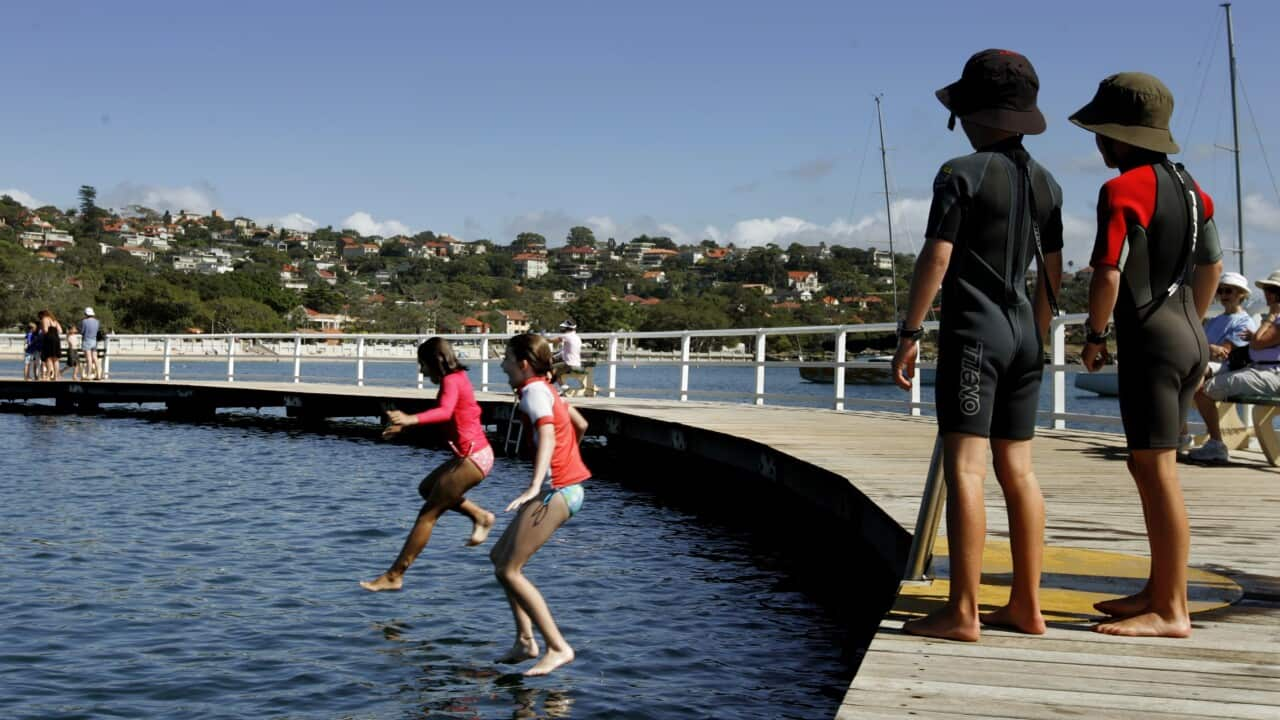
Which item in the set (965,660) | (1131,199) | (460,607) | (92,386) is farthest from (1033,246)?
(92,386)

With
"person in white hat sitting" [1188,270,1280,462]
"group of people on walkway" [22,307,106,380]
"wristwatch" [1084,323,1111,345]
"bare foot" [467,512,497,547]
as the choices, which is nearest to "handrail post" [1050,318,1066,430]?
"person in white hat sitting" [1188,270,1280,462]

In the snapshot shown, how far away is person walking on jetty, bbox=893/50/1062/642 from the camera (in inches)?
171

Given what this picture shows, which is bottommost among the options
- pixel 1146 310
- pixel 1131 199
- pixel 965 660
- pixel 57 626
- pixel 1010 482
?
pixel 57 626

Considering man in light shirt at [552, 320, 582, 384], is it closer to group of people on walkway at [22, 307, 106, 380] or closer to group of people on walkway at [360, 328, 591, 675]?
group of people on walkway at [360, 328, 591, 675]

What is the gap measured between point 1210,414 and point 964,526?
6.44 m

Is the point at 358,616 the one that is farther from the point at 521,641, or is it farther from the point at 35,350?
the point at 35,350

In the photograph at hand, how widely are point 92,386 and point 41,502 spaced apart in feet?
58.2

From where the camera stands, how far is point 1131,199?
4438 mm

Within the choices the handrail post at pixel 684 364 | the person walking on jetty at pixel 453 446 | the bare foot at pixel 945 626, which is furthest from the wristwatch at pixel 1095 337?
the handrail post at pixel 684 364

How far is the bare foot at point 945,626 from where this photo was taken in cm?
441

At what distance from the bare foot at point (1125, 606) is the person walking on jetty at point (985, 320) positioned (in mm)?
373

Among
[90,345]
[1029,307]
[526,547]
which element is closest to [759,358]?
[526,547]

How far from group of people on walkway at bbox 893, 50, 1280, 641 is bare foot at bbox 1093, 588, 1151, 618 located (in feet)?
0.20

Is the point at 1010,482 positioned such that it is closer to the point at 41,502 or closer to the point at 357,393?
the point at 41,502
